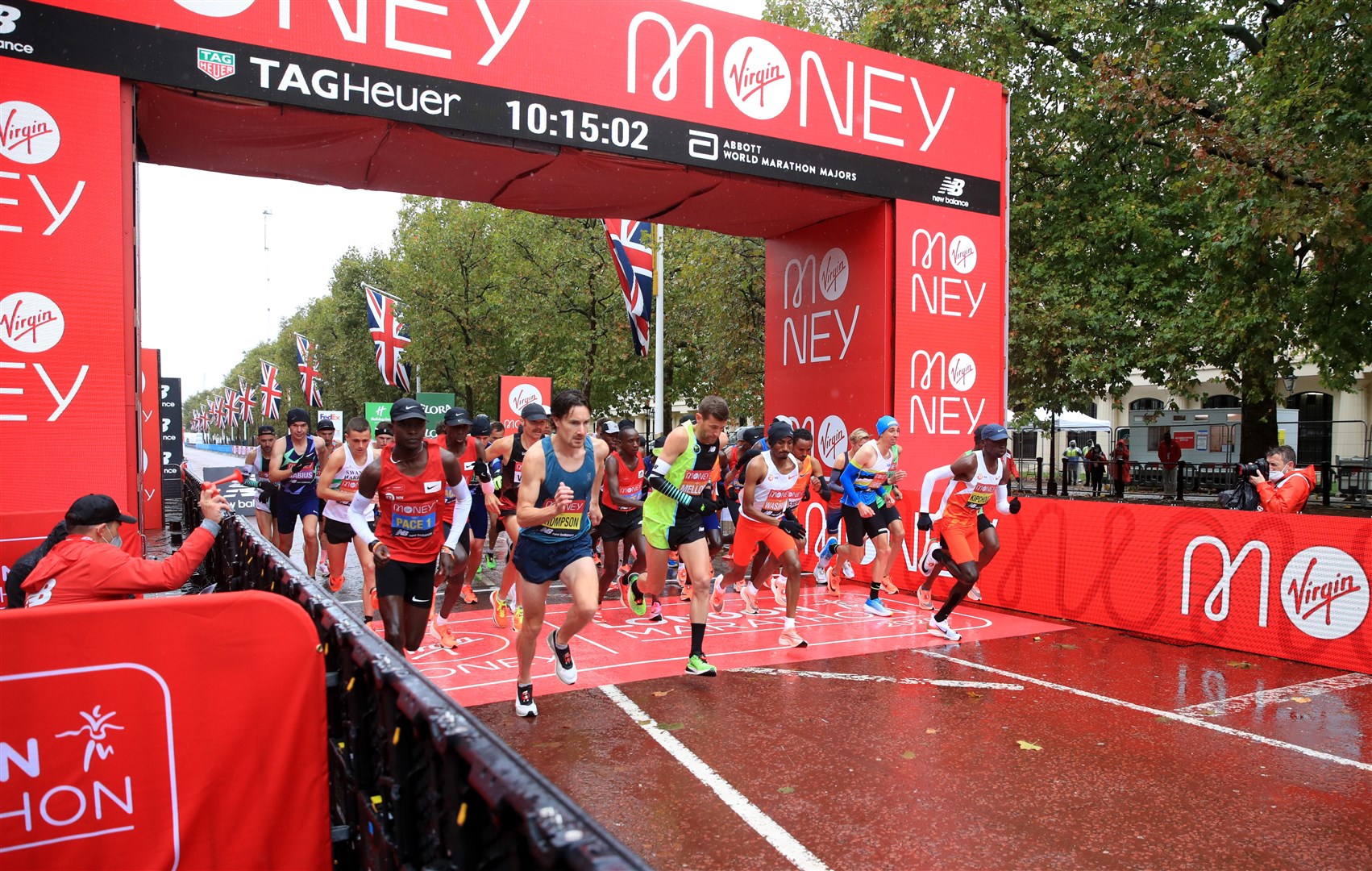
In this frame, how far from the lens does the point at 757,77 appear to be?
11289mm

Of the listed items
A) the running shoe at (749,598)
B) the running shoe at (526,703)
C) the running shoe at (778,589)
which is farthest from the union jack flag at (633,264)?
the running shoe at (526,703)

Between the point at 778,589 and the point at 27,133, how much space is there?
29.0ft

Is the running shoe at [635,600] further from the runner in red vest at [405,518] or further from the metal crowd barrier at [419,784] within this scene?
the metal crowd barrier at [419,784]

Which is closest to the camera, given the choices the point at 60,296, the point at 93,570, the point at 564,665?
the point at 93,570

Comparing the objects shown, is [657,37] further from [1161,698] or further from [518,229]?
[518,229]

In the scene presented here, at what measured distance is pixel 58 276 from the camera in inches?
303

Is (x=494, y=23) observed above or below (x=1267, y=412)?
above

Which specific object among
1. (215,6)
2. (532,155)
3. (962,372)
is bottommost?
(962,372)

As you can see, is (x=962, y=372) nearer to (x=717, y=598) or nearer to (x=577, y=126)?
(x=717, y=598)

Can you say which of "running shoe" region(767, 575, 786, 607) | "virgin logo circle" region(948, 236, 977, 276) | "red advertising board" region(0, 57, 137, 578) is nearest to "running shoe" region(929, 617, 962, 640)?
"running shoe" region(767, 575, 786, 607)

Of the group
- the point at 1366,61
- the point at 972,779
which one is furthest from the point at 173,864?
the point at 1366,61

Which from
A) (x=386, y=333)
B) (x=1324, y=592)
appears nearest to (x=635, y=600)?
(x=1324, y=592)

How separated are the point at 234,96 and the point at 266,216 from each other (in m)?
90.0

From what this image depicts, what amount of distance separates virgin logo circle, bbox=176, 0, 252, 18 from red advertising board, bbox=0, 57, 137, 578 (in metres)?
1.03
